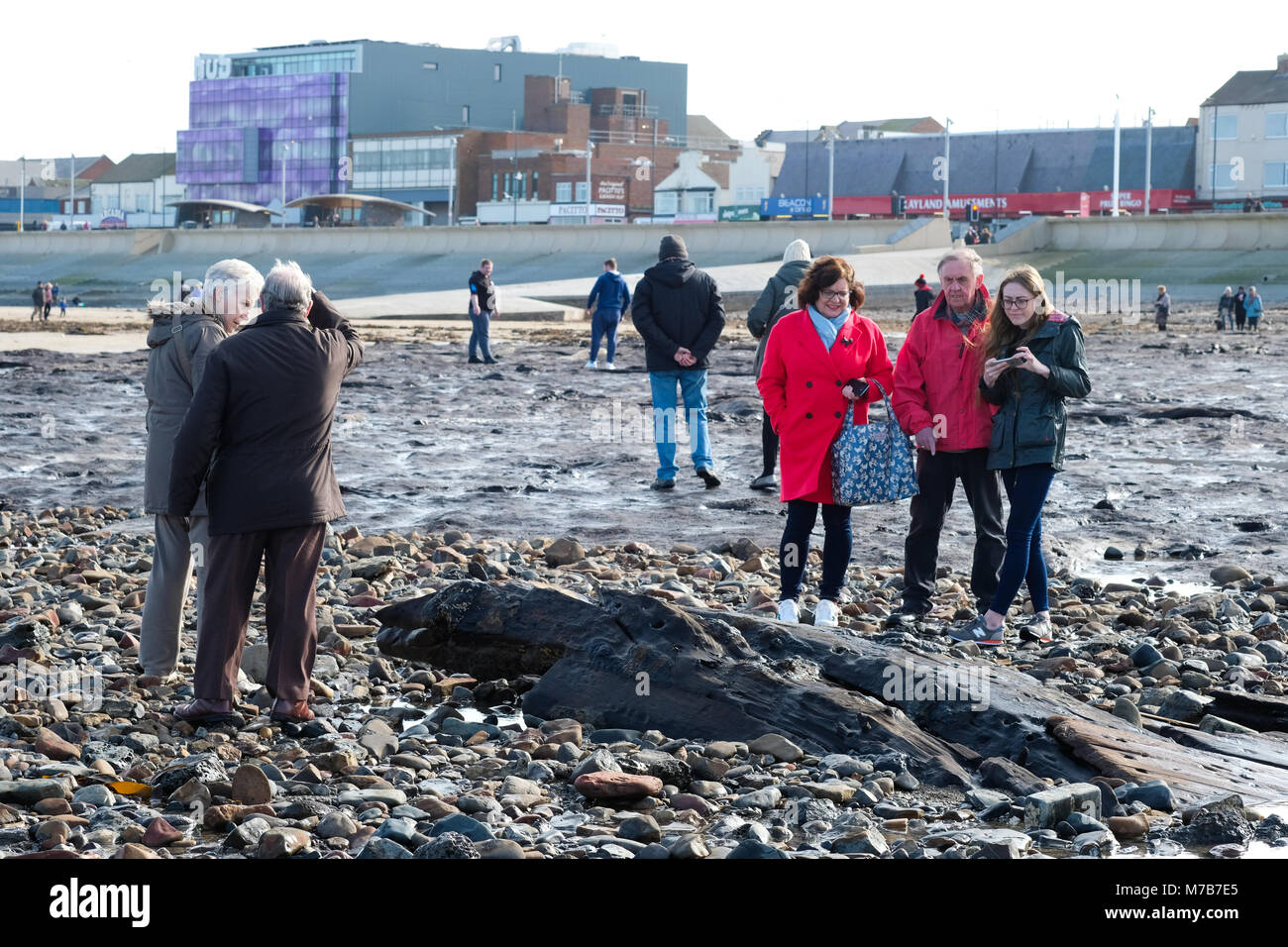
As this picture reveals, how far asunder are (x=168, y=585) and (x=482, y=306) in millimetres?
19530

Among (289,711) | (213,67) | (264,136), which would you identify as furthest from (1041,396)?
(213,67)

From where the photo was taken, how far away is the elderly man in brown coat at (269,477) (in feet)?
19.7

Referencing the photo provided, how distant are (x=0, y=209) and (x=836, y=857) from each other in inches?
5686

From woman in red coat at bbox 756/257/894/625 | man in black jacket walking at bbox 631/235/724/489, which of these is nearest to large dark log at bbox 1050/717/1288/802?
woman in red coat at bbox 756/257/894/625

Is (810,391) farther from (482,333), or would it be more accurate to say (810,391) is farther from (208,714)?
(482,333)

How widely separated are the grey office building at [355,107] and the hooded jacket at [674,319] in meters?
106

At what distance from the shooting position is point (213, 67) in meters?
138

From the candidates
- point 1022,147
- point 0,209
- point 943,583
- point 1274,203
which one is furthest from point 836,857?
point 0,209

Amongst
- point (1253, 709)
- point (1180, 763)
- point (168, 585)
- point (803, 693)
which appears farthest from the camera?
point (168, 585)

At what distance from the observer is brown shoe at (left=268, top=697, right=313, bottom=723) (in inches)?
249

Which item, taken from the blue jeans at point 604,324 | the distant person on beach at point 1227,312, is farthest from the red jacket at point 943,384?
the distant person on beach at point 1227,312

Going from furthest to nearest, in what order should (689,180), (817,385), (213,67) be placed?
(213,67)
(689,180)
(817,385)

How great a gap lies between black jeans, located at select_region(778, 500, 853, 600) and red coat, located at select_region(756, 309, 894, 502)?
105 mm
